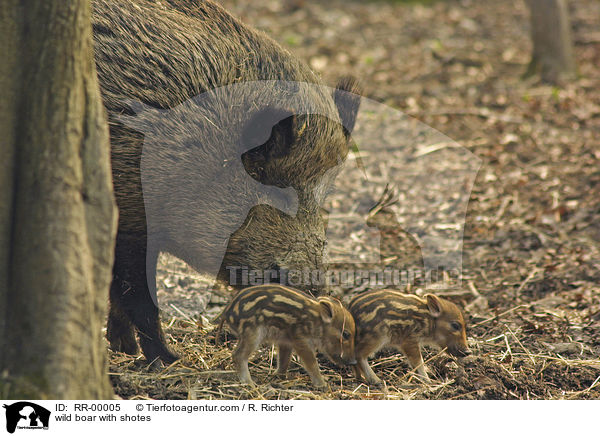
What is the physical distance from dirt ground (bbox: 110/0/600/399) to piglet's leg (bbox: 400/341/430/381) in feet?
0.23

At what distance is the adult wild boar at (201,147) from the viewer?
13.0 ft

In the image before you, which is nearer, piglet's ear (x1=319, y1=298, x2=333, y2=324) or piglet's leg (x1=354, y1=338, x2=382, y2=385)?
piglet's ear (x1=319, y1=298, x2=333, y2=324)

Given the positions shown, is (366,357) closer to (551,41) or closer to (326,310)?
(326,310)

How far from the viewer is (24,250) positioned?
2.90 meters

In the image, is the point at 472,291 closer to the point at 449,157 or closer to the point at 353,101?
the point at 353,101

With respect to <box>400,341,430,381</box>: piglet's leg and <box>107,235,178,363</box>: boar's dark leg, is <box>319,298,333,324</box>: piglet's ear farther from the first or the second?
<box>107,235,178,363</box>: boar's dark leg

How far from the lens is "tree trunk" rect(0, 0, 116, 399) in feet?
9.25

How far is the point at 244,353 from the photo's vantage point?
3.96 meters

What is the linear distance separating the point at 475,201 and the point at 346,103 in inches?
123

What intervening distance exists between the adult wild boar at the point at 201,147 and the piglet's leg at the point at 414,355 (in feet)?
2.45
